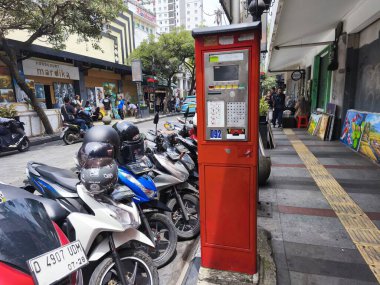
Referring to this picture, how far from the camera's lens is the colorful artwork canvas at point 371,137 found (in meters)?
5.56

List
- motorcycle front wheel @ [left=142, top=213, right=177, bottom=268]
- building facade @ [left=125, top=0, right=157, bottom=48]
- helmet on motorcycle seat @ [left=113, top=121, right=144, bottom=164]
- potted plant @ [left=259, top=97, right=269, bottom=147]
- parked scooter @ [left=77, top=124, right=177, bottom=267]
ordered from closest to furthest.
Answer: parked scooter @ [left=77, top=124, right=177, bottom=267], motorcycle front wheel @ [left=142, top=213, right=177, bottom=268], helmet on motorcycle seat @ [left=113, top=121, right=144, bottom=164], potted plant @ [left=259, top=97, right=269, bottom=147], building facade @ [left=125, top=0, right=157, bottom=48]

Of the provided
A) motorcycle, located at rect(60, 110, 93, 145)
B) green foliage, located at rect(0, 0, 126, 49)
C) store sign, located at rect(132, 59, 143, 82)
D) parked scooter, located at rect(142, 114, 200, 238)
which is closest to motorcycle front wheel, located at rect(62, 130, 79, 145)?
motorcycle, located at rect(60, 110, 93, 145)

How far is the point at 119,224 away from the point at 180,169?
1.32 m

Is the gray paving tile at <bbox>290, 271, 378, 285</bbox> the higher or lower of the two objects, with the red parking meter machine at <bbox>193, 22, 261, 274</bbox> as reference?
lower

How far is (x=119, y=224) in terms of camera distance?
198 cm

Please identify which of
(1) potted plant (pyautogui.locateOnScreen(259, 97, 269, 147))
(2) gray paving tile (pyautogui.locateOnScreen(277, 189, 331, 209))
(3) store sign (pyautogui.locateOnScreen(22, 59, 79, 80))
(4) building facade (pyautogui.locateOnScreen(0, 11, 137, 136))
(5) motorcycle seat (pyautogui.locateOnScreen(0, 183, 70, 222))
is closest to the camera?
(5) motorcycle seat (pyautogui.locateOnScreen(0, 183, 70, 222))

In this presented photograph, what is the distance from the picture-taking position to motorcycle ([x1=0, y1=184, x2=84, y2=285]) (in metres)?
1.26

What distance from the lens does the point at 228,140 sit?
2.07 metres

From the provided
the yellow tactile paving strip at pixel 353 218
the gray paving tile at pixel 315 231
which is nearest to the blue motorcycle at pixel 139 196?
the gray paving tile at pixel 315 231

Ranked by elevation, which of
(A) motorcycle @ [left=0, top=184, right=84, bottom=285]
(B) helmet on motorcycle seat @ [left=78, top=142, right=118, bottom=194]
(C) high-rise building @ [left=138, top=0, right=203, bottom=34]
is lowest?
(A) motorcycle @ [left=0, top=184, right=84, bottom=285]

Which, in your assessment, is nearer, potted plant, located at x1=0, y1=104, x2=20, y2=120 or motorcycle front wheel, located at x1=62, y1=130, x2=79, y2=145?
potted plant, located at x1=0, y1=104, x2=20, y2=120

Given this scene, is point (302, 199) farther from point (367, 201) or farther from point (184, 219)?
point (184, 219)

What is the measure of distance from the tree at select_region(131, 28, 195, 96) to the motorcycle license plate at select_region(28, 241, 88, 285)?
73.7 feet

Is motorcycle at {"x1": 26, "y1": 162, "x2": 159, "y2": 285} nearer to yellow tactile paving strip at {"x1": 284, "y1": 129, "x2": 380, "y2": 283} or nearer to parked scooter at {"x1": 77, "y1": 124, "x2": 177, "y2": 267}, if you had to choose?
parked scooter at {"x1": 77, "y1": 124, "x2": 177, "y2": 267}
